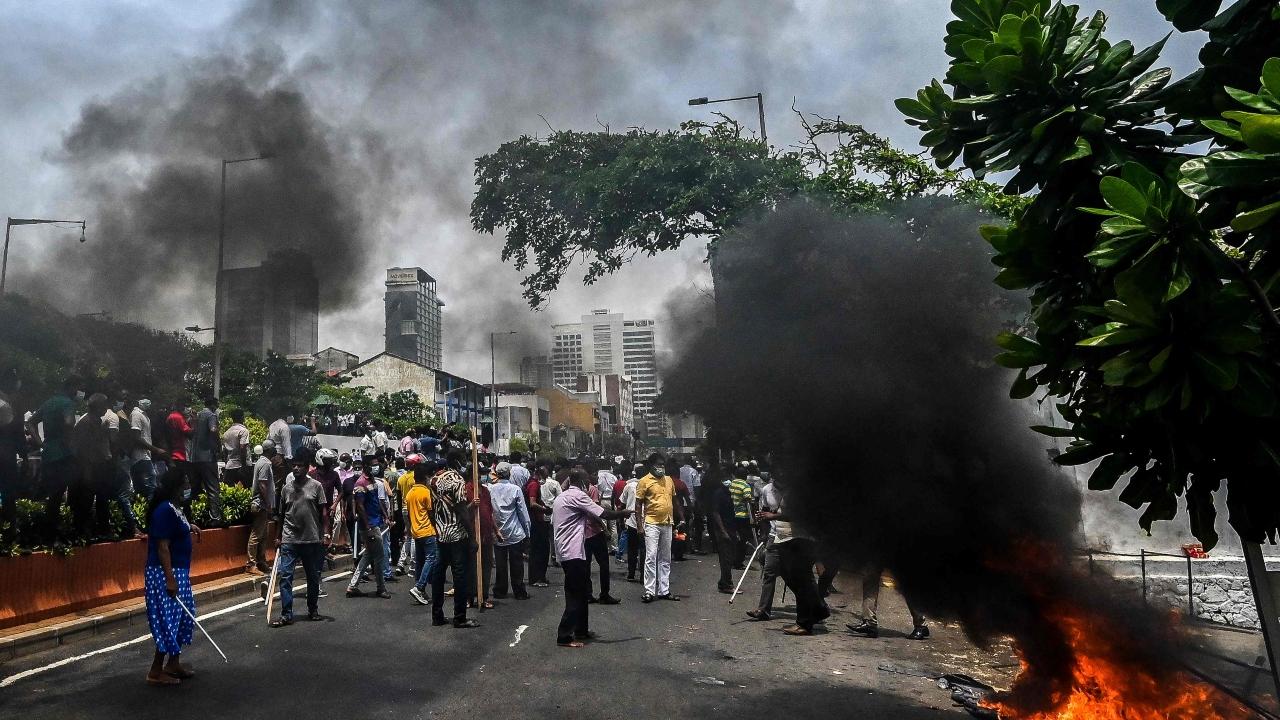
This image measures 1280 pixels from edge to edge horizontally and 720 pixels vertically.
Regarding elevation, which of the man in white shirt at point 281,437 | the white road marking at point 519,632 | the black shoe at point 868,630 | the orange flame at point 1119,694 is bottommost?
the black shoe at point 868,630

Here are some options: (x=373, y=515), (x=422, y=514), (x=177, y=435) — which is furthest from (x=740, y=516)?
(x=177, y=435)

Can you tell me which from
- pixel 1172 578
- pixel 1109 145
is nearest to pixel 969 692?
pixel 1109 145

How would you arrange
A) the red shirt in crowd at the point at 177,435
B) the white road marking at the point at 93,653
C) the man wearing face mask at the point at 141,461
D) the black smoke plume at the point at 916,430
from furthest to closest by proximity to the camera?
the red shirt in crowd at the point at 177,435 → the man wearing face mask at the point at 141,461 → the black smoke plume at the point at 916,430 → the white road marking at the point at 93,653

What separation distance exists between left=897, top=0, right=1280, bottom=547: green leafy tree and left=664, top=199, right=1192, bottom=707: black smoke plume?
10.3ft

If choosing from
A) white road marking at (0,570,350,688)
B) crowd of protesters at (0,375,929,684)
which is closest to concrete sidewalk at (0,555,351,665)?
white road marking at (0,570,350,688)

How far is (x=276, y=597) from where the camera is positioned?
34.0 ft

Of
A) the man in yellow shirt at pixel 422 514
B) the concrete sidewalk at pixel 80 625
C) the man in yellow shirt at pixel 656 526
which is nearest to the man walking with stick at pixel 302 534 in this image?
the man in yellow shirt at pixel 422 514

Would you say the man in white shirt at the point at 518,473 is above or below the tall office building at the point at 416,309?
below

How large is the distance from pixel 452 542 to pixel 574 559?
143cm

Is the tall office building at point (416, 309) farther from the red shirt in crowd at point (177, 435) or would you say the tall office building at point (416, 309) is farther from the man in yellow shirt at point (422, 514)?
the man in yellow shirt at point (422, 514)

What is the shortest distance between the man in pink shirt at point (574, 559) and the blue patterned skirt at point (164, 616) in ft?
9.62

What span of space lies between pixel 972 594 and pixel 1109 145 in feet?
15.0

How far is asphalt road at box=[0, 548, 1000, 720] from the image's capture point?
19.1 feet

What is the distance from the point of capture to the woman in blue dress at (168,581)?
6195 mm
